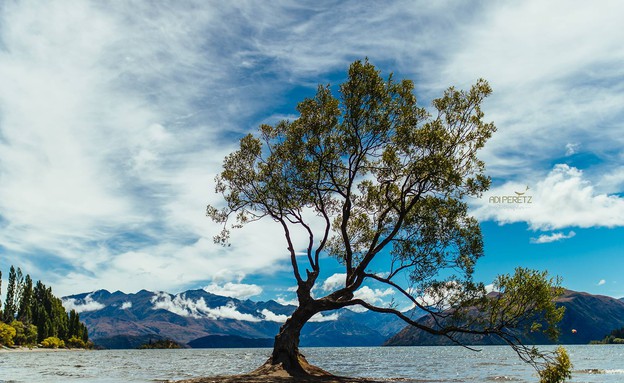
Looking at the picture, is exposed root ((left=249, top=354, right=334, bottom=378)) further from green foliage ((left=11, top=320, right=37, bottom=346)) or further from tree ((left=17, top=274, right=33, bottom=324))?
tree ((left=17, top=274, right=33, bottom=324))

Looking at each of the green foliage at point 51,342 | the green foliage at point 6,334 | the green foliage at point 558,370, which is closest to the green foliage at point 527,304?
the green foliage at point 558,370

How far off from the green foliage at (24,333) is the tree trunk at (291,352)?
16682 centimetres

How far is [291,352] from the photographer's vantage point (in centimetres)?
3678

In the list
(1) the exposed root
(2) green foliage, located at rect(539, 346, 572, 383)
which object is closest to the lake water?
(1) the exposed root

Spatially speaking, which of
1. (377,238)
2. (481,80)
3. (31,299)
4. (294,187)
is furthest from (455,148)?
(31,299)

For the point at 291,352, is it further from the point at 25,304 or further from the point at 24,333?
the point at 25,304

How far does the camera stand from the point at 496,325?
3319cm

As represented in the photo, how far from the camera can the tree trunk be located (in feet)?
117

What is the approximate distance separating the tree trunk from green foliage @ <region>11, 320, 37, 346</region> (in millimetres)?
166825

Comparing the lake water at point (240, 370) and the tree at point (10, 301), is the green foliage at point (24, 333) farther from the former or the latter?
the lake water at point (240, 370)

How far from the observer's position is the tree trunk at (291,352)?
35.8 m

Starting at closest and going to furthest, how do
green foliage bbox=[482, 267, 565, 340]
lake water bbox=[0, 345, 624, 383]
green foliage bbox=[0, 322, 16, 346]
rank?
green foliage bbox=[482, 267, 565, 340] < lake water bbox=[0, 345, 624, 383] < green foliage bbox=[0, 322, 16, 346]

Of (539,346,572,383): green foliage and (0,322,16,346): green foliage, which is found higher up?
(0,322,16,346): green foliage

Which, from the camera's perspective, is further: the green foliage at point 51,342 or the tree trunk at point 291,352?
the green foliage at point 51,342
